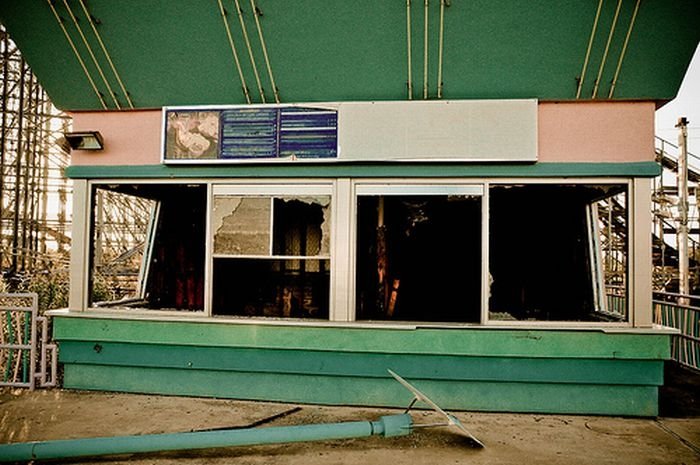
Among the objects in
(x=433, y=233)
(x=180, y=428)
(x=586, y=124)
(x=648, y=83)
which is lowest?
(x=180, y=428)

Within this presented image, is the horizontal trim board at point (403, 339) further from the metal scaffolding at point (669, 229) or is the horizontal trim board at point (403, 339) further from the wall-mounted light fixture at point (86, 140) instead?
the metal scaffolding at point (669, 229)

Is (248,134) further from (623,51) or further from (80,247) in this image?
(623,51)

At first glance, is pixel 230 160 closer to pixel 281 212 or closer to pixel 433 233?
pixel 281 212

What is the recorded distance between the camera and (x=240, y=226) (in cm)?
654

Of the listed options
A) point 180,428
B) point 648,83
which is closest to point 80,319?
point 180,428

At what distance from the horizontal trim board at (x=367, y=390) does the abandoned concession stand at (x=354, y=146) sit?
0.02 metres

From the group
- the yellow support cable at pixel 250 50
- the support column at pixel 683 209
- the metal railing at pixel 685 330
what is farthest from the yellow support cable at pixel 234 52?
the support column at pixel 683 209

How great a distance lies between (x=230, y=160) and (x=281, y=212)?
2339mm

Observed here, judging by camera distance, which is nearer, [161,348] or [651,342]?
[651,342]

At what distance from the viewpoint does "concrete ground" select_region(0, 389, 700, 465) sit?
463 cm

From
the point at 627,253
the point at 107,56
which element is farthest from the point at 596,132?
the point at 107,56

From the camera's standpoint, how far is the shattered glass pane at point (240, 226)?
6504mm

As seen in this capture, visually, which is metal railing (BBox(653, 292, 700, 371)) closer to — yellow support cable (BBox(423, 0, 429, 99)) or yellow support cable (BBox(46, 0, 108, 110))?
yellow support cable (BBox(423, 0, 429, 99))

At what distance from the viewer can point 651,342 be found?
5797mm
